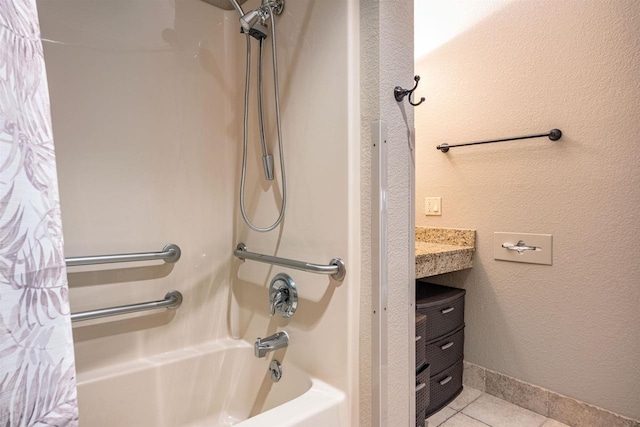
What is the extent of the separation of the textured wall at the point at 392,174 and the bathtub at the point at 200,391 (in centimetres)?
17

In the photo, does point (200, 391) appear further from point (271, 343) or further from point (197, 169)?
point (197, 169)

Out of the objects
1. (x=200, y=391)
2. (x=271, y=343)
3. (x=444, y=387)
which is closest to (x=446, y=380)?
(x=444, y=387)

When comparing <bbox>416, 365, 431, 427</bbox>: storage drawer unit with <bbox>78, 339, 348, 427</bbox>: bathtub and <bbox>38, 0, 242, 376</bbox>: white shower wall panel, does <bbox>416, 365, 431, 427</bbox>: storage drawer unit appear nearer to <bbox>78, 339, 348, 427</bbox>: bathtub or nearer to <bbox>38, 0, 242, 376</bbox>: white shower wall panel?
<bbox>78, 339, 348, 427</bbox>: bathtub

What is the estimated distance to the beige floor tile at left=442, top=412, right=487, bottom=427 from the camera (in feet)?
5.05

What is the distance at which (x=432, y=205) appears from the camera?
2.07 meters

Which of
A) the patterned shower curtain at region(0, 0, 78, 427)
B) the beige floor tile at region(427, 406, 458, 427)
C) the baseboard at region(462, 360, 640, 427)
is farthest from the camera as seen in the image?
the beige floor tile at region(427, 406, 458, 427)

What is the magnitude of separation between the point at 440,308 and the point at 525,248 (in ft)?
1.67

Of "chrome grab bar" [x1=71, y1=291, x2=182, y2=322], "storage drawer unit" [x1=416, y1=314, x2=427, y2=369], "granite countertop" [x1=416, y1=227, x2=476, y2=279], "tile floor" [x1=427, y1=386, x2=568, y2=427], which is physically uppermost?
"granite countertop" [x1=416, y1=227, x2=476, y2=279]

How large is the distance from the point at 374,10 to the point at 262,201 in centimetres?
76

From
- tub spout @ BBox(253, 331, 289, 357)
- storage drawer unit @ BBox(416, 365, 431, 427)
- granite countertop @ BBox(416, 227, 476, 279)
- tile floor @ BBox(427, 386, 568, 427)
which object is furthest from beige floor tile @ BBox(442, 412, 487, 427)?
tub spout @ BBox(253, 331, 289, 357)

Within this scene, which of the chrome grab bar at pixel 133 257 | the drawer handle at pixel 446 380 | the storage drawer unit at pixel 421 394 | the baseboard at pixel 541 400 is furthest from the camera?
the drawer handle at pixel 446 380

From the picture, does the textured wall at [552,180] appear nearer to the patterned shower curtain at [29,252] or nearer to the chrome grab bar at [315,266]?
the chrome grab bar at [315,266]

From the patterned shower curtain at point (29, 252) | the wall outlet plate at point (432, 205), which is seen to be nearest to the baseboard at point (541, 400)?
the wall outlet plate at point (432, 205)

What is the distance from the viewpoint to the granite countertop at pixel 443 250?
1.59 m
